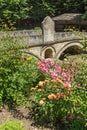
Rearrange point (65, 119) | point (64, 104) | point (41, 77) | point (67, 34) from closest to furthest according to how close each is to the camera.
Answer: point (64, 104), point (65, 119), point (41, 77), point (67, 34)

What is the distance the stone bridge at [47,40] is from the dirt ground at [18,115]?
13760mm

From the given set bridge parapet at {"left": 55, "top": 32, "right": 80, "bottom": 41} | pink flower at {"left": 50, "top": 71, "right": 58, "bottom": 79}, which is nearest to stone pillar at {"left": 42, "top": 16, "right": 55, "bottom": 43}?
bridge parapet at {"left": 55, "top": 32, "right": 80, "bottom": 41}

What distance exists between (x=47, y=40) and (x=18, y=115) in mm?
17929

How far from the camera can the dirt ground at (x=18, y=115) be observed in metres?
8.21

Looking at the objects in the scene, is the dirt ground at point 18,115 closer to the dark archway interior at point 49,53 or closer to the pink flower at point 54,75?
the pink flower at point 54,75

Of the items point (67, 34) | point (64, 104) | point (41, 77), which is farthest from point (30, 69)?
point (67, 34)

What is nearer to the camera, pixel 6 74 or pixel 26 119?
pixel 26 119

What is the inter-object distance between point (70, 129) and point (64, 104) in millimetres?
A: 638

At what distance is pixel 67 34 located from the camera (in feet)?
95.0

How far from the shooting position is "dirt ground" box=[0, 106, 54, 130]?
821 cm

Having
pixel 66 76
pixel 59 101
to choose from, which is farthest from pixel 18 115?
pixel 66 76

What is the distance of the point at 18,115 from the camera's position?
864cm

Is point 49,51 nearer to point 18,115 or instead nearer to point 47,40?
point 47,40

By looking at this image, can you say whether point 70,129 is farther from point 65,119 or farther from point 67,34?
point 67,34
